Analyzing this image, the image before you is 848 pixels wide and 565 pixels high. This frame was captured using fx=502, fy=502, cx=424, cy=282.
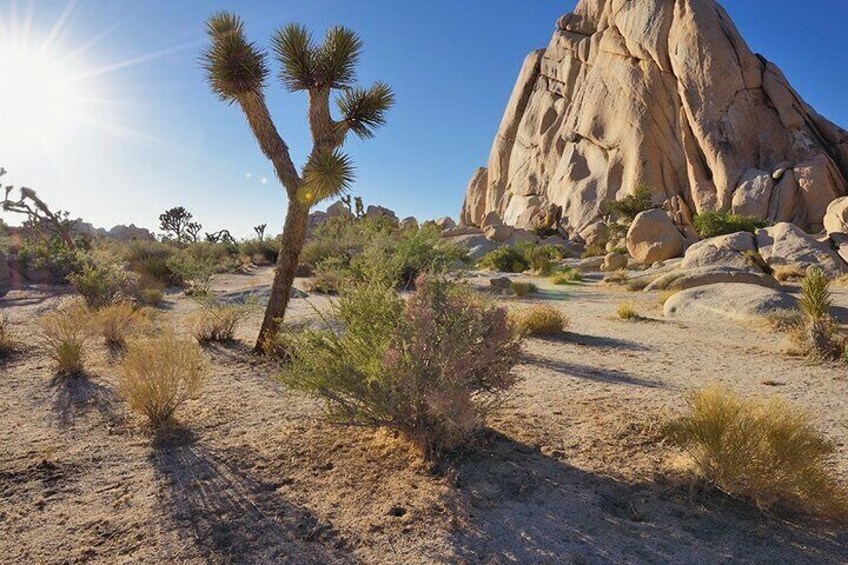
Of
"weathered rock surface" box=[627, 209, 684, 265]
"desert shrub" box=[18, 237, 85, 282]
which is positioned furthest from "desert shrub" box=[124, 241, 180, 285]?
"weathered rock surface" box=[627, 209, 684, 265]

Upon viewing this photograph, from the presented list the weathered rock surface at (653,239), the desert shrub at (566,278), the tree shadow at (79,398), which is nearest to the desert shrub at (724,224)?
the weathered rock surface at (653,239)

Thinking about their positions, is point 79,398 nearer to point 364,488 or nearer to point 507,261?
point 364,488

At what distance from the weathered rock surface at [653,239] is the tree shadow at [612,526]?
22.7m

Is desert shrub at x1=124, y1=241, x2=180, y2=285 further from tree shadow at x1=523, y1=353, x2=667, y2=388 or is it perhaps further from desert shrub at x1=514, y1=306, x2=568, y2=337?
tree shadow at x1=523, y1=353, x2=667, y2=388

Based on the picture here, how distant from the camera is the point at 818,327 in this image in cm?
707

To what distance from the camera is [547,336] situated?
891 centimetres

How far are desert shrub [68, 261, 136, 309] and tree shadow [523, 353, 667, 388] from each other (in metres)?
9.29

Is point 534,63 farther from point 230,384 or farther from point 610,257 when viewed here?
point 230,384

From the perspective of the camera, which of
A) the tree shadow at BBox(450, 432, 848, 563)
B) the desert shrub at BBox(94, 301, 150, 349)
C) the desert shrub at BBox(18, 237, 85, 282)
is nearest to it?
the tree shadow at BBox(450, 432, 848, 563)

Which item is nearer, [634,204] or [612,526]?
[612,526]

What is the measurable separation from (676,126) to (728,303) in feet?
101

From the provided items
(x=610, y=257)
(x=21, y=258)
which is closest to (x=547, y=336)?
(x=610, y=257)

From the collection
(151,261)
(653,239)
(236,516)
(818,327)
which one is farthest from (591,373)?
(653,239)

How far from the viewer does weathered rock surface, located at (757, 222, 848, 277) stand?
1653cm
